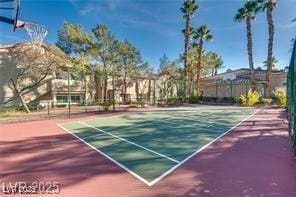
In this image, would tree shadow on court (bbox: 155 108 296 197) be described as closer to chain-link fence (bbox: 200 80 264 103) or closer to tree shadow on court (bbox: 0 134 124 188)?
tree shadow on court (bbox: 0 134 124 188)

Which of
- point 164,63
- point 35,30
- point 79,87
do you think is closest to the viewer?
point 35,30

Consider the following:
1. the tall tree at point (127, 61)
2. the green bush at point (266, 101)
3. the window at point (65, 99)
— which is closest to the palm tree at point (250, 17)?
the green bush at point (266, 101)

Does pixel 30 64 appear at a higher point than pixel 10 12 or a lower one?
higher

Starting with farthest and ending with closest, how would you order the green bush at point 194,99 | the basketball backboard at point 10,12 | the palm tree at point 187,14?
1. the palm tree at point 187,14
2. the green bush at point 194,99
3. the basketball backboard at point 10,12

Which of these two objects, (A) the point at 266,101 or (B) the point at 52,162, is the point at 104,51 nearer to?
(A) the point at 266,101

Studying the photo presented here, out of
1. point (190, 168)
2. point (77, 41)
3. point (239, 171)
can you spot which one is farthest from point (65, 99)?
point (239, 171)

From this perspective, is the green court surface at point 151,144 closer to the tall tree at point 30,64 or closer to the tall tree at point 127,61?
the tall tree at point 30,64

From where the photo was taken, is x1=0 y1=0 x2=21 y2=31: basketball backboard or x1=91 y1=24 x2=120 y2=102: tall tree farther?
x1=91 y1=24 x2=120 y2=102: tall tree

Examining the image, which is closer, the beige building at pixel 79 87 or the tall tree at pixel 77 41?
the beige building at pixel 79 87

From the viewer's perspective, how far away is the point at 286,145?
939 cm

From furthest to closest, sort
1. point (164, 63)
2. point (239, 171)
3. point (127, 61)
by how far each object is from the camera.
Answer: point (164, 63)
point (127, 61)
point (239, 171)

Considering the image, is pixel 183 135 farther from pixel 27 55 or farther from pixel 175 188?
pixel 27 55

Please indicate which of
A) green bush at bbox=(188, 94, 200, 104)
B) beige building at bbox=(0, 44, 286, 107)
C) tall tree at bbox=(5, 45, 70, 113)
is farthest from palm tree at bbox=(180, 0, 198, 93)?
tall tree at bbox=(5, 45, 70, 113)

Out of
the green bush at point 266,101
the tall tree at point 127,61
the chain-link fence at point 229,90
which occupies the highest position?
the tall tree at point 127,61
